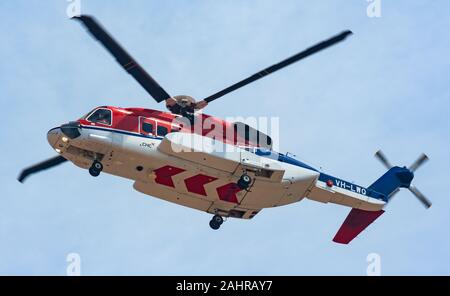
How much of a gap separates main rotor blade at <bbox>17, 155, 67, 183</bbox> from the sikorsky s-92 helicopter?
0.11ft

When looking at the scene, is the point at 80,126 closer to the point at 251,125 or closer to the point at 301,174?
the point at 251,125

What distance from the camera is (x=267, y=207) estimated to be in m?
32.1

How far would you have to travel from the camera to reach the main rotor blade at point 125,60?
26.9 meters

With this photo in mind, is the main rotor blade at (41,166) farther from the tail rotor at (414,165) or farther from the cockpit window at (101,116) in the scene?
the tail rotor at (414,165)

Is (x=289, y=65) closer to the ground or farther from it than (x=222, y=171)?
farther from it

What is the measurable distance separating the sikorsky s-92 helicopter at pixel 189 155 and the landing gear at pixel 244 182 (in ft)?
0.11

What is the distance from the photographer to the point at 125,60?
2805 cm

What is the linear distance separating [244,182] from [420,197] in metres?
7.75

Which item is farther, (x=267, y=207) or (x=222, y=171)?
(x=267, y=207)

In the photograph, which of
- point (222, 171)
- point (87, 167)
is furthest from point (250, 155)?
point (87, 167)

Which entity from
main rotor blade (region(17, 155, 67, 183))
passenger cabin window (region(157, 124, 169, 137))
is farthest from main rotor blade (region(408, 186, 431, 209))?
main rotor blade (region(17, 155, 67, 183))

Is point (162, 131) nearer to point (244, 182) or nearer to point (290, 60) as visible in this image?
point (244, 182)

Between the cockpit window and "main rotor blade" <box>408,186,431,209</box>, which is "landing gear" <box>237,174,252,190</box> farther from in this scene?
"main rotor blade" <box>408,186,431,209</box>

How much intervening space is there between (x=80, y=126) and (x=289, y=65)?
23.0 ft
